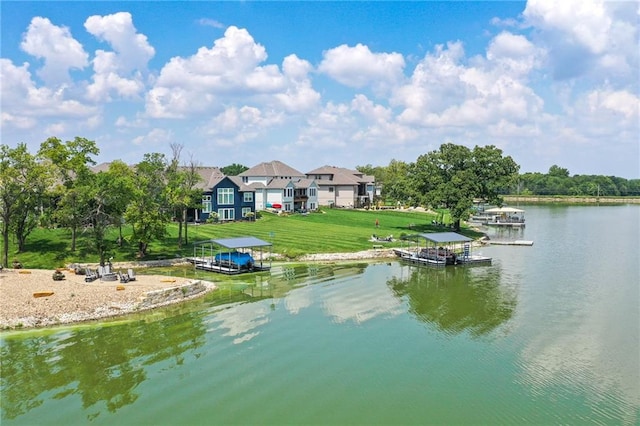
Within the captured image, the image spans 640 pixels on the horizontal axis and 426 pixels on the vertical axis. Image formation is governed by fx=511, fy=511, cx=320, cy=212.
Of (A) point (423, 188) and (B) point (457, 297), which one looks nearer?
(B) point (457, 297)

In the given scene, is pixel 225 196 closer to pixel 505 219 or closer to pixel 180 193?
pixel 180 193

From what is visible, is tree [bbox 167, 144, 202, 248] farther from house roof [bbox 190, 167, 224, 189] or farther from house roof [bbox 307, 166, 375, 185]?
house roof [bbox 307, 166, 375, 185]

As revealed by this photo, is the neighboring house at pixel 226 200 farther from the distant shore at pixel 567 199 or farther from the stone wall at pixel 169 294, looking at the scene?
the distant shore at pixel 567 199

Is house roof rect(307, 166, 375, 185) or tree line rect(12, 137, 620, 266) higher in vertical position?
house roof rect(307, 166, 375, 185)

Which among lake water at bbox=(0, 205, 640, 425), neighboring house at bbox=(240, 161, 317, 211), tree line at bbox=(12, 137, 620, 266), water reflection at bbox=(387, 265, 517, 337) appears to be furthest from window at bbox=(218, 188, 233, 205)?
lake water at bbox=(0, 205, 640, 425)

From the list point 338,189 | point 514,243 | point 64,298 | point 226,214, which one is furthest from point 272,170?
point 64,298

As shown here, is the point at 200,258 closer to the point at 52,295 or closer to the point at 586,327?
the point at 52,295
